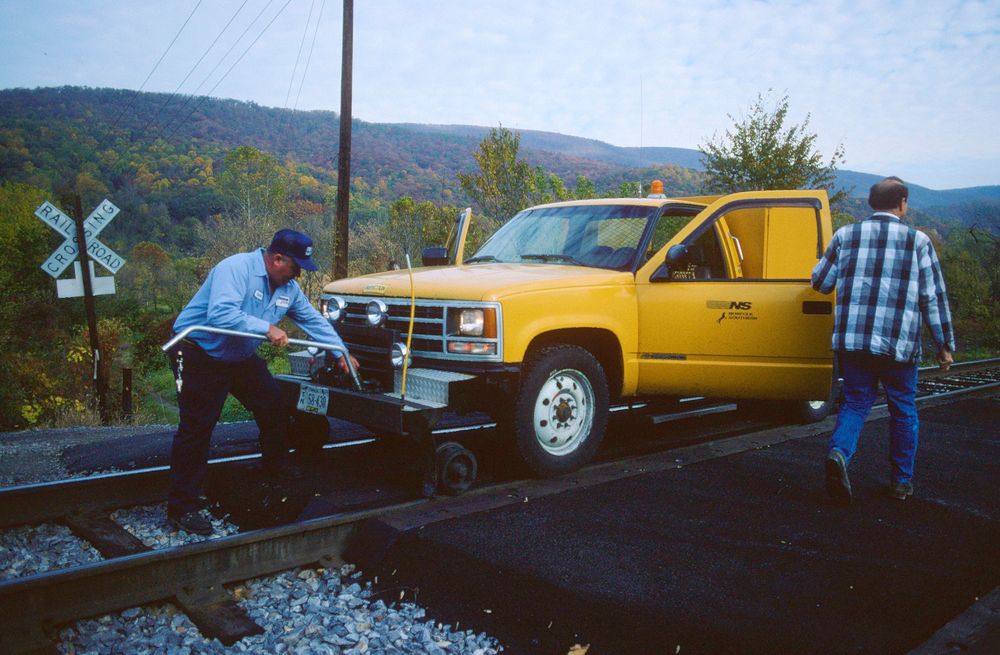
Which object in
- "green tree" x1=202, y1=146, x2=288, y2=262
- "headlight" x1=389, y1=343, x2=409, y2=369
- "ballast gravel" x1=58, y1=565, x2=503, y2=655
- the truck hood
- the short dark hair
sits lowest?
"ballast gravel" x1=58, y1=565, x2=503, y2=655

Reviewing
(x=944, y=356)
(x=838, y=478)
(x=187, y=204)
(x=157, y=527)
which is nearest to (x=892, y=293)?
(x=944, y=356)

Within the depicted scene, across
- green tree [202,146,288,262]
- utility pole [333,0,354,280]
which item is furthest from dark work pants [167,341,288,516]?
green tree [202,146,288,262]

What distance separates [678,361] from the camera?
6.03 meters

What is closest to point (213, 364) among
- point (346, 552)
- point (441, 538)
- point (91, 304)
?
point (346, 552)

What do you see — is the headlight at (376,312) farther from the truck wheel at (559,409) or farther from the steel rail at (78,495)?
the steel rail at (78,495)

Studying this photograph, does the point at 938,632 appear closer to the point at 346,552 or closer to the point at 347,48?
the point at 346,552

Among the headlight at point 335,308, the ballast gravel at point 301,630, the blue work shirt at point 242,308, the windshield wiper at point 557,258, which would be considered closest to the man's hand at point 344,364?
the blue work shirt at point 242,308

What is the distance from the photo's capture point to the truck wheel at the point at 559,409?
518cm

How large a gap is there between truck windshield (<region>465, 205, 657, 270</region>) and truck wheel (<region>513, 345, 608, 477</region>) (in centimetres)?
99

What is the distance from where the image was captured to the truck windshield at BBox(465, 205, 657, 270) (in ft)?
20.1

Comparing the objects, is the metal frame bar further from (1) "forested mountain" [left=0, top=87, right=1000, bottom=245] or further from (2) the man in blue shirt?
(1) "forested mountain" [left=0, top=87, right=1000, bottom=245]

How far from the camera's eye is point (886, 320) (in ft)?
16.0

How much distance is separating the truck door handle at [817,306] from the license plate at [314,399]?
377 centimetres

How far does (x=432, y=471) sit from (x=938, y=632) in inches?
113
